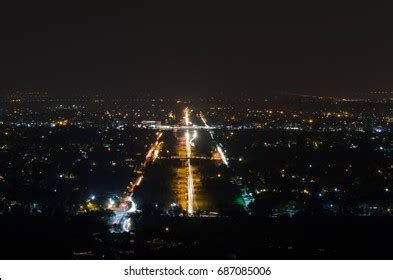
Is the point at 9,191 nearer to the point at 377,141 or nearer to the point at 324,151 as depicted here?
the point at 324,151

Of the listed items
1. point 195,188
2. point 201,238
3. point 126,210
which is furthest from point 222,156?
point 201,238

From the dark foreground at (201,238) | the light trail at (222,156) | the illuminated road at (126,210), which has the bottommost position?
the dark foreground at (201,238)

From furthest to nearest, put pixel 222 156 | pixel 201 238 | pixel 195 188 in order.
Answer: pixel 222 156
pixel 195 188
pixel 201 238

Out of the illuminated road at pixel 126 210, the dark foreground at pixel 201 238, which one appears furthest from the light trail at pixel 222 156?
the dark foreground at pixel 201 238

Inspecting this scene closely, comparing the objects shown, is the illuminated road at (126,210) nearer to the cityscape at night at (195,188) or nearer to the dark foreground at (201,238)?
the cityscape at night at (195,188)

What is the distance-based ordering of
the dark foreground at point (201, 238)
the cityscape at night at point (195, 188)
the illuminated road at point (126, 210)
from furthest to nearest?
the illuminated road at point (126, 210)
the cityscape at night at point (195, 188)
the dark foreground at point (201, 238)

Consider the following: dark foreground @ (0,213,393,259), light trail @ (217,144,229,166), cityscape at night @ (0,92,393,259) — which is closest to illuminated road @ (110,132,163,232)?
cityscape at night @ (0,92,393,259)

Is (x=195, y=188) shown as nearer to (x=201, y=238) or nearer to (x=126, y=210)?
(x=126, y=210)

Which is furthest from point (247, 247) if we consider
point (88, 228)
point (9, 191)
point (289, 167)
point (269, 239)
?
point (289, 167)
